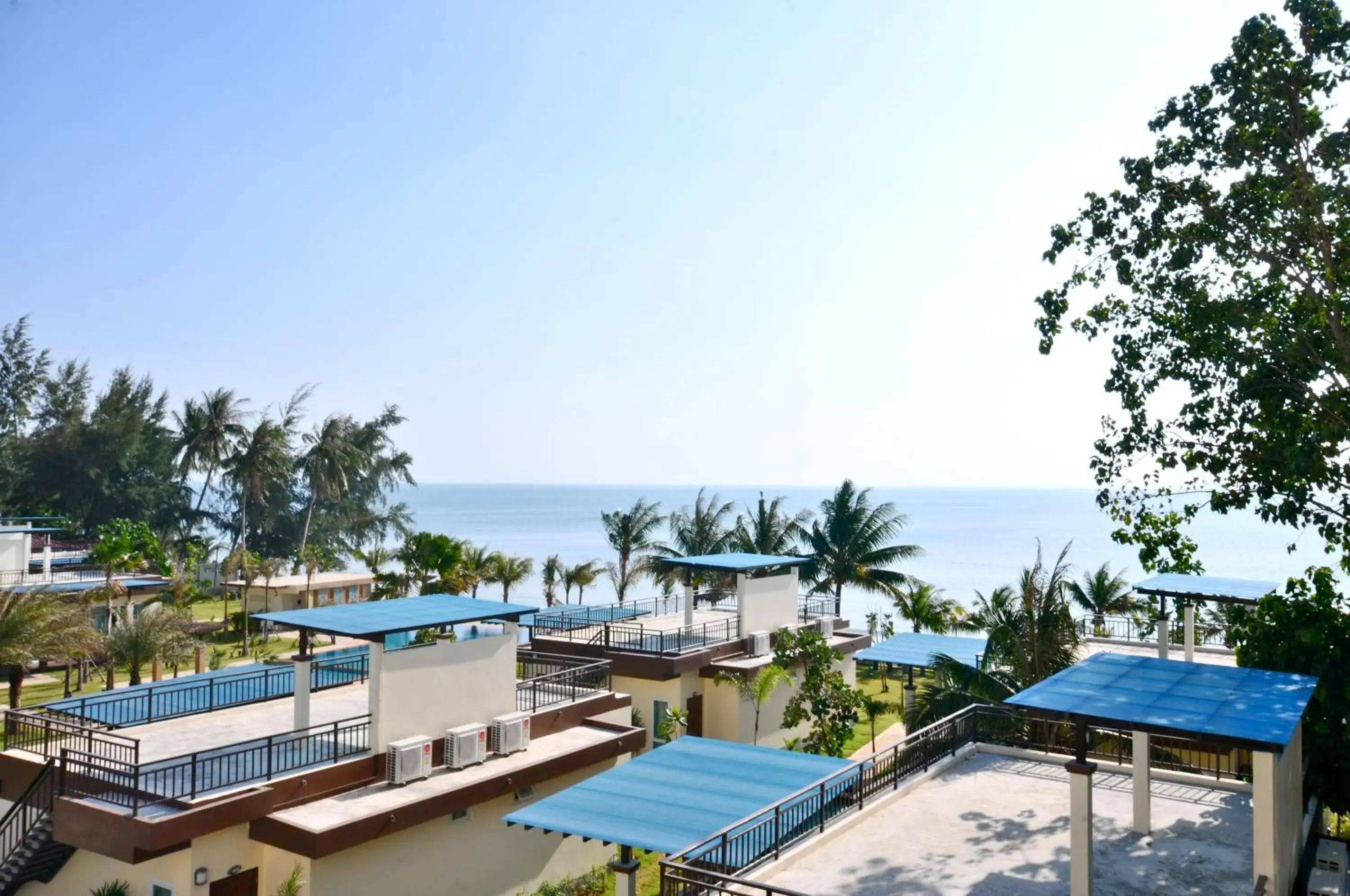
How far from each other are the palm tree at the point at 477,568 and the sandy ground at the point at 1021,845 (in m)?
25.2

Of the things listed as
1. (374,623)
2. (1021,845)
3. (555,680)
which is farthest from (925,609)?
(374,623)

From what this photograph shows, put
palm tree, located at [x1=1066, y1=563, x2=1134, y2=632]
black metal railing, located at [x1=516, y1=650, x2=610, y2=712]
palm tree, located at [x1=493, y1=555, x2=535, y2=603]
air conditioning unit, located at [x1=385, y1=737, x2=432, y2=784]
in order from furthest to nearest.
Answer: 1. palm tree, located at [x1=493, y1=555, x2=535, y2=603]
2. palm tree, located at [x1=1066, y1=563, x2=1134, y2=632]
3. black metal railing, located at [x1=516, y1=650, x2=610, y2=712]
4. air conditioning unit, located at [x1=385, y1=737, x2=432, y2=784]

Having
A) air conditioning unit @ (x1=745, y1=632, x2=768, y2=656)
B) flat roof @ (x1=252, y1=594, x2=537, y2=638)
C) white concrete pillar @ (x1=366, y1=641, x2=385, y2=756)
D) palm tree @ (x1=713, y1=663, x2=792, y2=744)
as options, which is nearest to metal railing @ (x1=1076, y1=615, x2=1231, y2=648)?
air conditioning unit @ (x1=745, y1=632, x2=768, y2=656)

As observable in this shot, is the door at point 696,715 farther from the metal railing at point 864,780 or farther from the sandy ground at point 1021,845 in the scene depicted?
the sandy ground at point 1021,845

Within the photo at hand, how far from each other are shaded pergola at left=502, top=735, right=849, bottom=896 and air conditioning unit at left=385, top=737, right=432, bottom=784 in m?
4.26

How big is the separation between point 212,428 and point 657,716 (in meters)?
44.9

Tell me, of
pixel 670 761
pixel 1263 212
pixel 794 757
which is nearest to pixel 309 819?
pixel 670 761

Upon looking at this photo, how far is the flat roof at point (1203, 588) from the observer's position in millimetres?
19781

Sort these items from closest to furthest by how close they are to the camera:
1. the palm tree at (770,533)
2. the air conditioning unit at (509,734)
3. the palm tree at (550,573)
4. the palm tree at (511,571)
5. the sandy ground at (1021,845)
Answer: the sandy ground at (1021,845) < the air conditioning unit at (509,734) < the palm tree at (770,533) < the palm tree at (511,571) < the palm tree at (550,573)

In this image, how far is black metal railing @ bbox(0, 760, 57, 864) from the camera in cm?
1555

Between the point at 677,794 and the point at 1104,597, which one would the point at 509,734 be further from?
the point at 1104,597

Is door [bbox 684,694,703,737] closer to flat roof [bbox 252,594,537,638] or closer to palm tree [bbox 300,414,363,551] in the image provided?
flat roof [bbox 252,594,537,638]

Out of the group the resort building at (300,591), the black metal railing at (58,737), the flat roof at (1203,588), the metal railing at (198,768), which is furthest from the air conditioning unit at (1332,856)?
the resort building at (300,591)

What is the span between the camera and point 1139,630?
1228 inches
